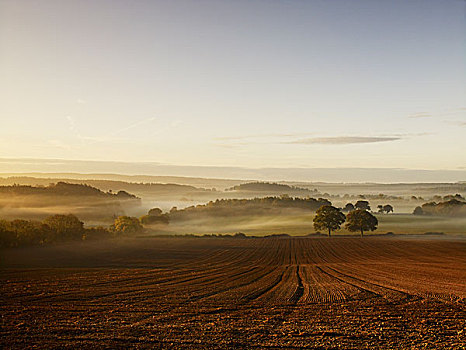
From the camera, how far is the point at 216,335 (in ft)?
37.8

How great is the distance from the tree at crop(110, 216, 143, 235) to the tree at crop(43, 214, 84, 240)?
612 inches

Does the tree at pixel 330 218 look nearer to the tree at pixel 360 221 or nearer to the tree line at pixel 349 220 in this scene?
the tree line at pixel 349 220

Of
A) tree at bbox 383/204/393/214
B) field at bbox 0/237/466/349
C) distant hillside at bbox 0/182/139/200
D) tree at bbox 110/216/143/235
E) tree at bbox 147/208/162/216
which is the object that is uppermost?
distant hillside at bbox 0/182/139/200

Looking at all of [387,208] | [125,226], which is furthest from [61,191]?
[387,208]

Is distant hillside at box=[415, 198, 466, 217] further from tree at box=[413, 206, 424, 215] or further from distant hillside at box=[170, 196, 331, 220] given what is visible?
distant hillside at box=[170, 196, 331, 220]

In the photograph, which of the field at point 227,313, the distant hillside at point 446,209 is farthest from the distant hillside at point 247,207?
the field at point 227,313

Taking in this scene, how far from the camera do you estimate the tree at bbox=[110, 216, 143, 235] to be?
8890 cm

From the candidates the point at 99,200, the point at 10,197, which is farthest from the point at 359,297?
the point at 99,200

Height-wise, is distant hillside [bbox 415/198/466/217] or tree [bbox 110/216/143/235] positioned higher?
distant hillside [bbox 415/198/466/217]

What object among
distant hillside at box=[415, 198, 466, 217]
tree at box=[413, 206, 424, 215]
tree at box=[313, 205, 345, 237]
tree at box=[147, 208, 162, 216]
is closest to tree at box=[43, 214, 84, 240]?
tree at box=[147, 208, 162, 216]

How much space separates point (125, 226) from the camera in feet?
294

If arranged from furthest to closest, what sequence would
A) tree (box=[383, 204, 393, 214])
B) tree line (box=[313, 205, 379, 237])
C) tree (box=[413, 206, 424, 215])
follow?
tree (box=[383, 204, 393, 214]) < tree (box=[413, 206, 424, 215]) < tree line (box=[313, 205, 379, 237])

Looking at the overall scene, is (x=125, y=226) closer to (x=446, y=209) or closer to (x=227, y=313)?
(x=227, y=313)

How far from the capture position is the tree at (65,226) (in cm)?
6650
